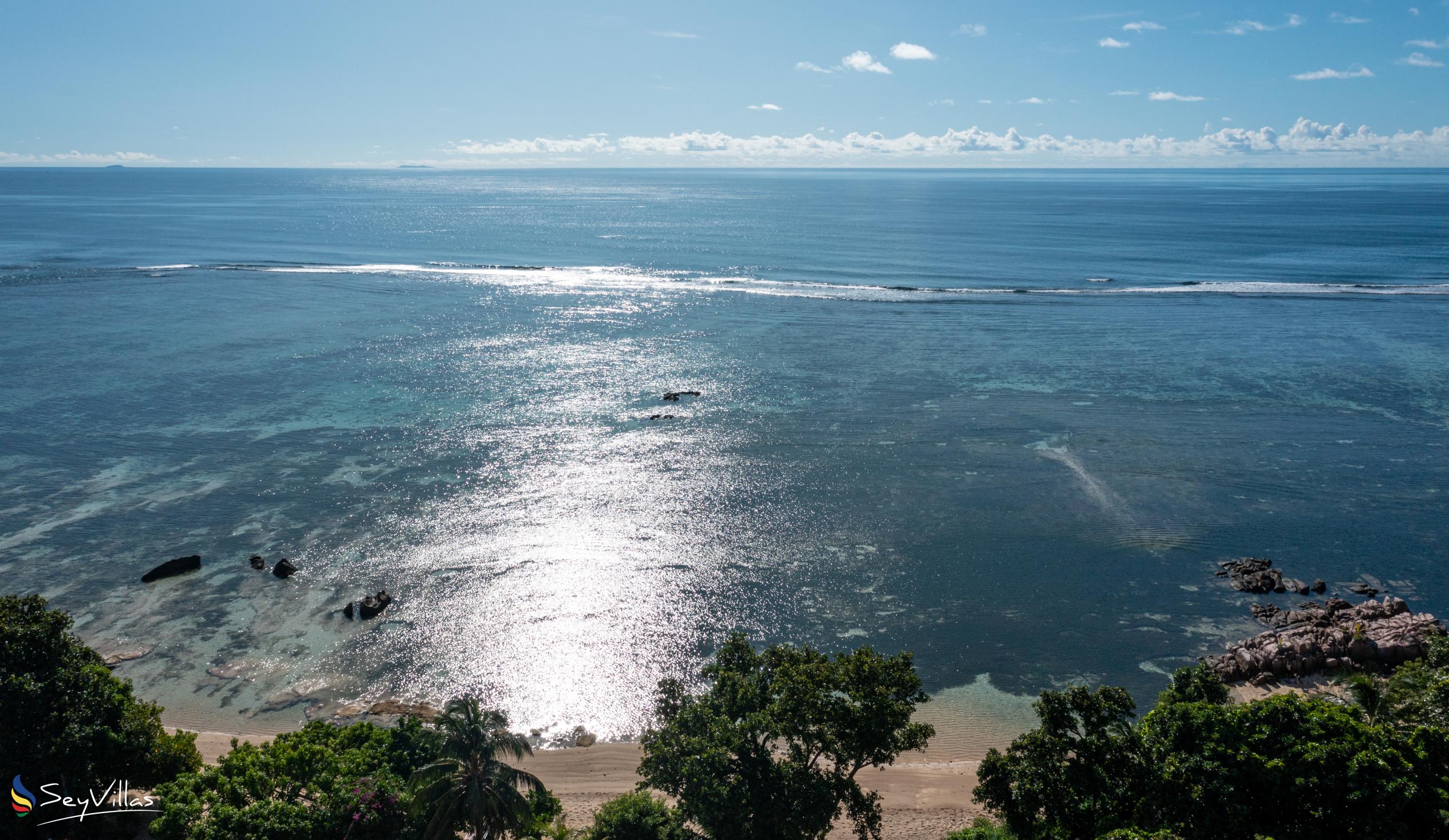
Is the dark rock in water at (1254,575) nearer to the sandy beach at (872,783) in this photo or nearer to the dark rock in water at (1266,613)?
the dark rock in water at (1266,613)

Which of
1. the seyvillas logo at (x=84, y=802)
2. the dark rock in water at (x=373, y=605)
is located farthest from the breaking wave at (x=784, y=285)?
the seyvillas logo at (x=84, y=802)

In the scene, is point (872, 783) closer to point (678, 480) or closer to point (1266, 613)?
point (1266, 613)

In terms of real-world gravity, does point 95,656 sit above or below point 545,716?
above

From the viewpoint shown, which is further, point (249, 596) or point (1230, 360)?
point (1230, 360)

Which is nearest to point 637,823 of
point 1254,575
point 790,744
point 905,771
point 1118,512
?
point 790,744

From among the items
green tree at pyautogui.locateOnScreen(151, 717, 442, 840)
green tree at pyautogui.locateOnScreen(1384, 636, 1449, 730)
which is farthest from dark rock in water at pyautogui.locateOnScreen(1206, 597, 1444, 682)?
green tree at pyautogui.locateOnScreen(151, 717, 442, 840)

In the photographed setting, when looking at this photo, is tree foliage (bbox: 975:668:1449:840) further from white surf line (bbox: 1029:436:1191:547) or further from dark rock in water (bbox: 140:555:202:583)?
dark rock in water (bbox: 140:555:202:583)

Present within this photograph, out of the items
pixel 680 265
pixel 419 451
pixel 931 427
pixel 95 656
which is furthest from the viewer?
pixel 680 265

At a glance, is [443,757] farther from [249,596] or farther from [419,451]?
[419,451]

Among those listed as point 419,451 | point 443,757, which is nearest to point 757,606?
point 443,757
